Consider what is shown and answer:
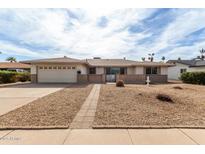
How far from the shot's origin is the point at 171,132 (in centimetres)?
465

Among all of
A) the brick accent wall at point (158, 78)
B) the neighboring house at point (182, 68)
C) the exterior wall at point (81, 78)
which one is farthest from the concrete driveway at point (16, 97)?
the neighboring house at point (182, 68)

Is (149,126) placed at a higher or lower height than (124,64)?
lower

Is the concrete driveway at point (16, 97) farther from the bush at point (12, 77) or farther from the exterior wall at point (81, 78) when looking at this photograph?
the bush at point (12, 77)

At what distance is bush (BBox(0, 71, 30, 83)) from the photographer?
2381 cm

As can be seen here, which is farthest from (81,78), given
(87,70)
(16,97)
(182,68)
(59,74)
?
(182,68)

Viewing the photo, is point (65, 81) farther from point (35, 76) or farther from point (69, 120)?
point (69, 120)

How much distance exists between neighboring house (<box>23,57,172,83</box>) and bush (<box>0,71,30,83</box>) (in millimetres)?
4016

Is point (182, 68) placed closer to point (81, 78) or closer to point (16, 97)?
point (81, 78)

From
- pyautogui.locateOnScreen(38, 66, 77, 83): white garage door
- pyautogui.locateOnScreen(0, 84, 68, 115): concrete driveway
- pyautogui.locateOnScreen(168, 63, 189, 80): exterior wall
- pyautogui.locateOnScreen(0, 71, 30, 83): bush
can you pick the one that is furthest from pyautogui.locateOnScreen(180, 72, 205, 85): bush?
pyautogui.locateOnScreen(0, 71, 30, 83): bush

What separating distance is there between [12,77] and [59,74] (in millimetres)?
7861
